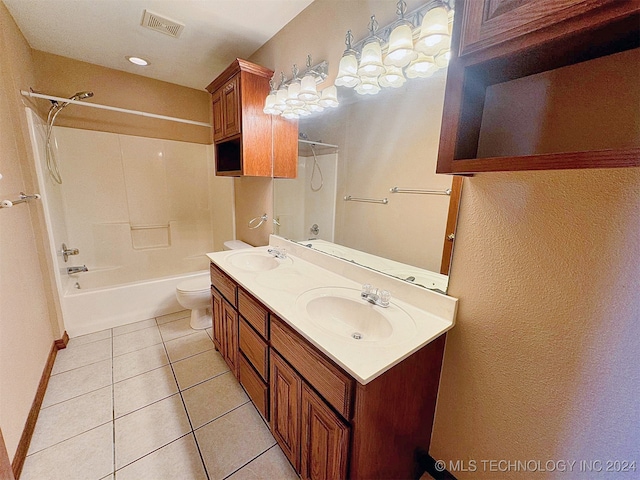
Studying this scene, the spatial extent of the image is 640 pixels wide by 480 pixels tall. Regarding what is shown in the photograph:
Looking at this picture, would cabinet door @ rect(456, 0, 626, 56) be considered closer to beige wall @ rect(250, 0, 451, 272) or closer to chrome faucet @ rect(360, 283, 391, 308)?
beige wall @ rect(250, 0, 451, 272)

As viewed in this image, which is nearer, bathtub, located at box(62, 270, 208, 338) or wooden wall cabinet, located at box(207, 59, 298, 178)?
wooden wall cabinet, located at box(207, 59, 298, 178)

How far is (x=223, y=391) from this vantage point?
1659 millimetres

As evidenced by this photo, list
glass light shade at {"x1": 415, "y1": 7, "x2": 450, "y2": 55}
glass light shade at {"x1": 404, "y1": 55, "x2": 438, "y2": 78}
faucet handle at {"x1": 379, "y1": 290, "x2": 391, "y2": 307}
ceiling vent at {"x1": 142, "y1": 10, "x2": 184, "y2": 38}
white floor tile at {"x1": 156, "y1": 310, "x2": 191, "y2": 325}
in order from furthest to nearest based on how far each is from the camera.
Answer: white floor tile at {"x1": 156, "y1": 310, "x2": 191, "y2": 325} → ceiling vent at {"x1": 142, "y1": 10, "x2": 184, "y2": 38} → faucet handle at {"x1": 379, "y1": 290, "x2": 391, "y2": 307} → glass light shade at {"x1": 404, "y1": 55, "x2": 438, "y2": 78} → glass light shade at {"x1": 415, "y1": 7, "x2": 450, "y2": 55}

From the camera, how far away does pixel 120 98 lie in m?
2.55

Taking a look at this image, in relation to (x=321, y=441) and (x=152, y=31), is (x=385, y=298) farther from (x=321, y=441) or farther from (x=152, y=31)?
(x=152, y=31)

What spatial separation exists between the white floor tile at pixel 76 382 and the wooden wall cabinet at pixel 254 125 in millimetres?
1729

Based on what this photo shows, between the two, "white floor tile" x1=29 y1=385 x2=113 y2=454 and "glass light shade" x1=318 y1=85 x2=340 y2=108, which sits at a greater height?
"glass light shade" x1=318 y1=85 x2=340 y2=108

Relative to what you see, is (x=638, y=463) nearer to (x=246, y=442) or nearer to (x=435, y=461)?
(x=435, y=461)

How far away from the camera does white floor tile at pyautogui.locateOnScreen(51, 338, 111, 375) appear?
1.85 meters

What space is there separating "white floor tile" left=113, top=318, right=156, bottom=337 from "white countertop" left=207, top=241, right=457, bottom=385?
1.23 meters

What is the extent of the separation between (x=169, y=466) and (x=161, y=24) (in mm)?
2654

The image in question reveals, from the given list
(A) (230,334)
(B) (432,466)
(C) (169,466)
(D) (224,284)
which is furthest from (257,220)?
(B) (432,466)

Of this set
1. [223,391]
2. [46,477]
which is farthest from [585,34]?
[46,477]

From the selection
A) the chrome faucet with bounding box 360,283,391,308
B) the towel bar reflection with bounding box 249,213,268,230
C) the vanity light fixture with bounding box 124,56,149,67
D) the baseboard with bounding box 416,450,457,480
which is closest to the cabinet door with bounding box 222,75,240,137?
the towel bar reflection with bounding box 249,213,268,230
